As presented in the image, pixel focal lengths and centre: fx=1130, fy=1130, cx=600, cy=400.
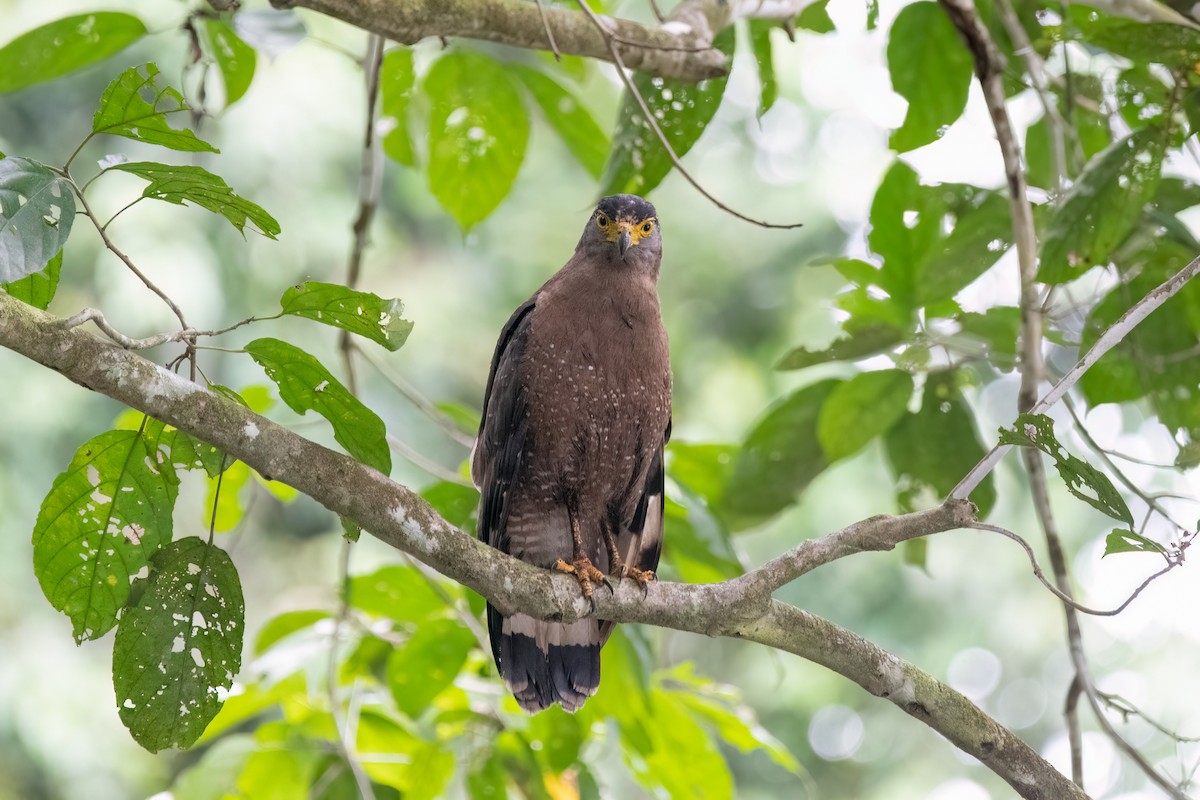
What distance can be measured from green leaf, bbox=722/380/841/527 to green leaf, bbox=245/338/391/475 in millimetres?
1589

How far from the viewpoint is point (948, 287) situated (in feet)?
10.4

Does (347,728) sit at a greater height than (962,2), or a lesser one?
lesser

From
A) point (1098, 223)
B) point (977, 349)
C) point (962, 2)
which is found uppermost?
point (962, 2)

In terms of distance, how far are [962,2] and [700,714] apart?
2297 millimetres

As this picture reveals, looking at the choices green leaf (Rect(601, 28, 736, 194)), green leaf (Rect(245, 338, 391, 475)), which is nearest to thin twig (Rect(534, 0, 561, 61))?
green leaf (Rect(601, 28, 736, 194))

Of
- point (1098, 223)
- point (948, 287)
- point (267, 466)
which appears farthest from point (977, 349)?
point (267, 466)

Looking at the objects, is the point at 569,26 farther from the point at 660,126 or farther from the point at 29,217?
the point at 29,217

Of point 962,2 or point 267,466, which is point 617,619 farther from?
point 962,2

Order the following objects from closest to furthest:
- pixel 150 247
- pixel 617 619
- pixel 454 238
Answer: pixel 617 619 < pixel 150 247 < pixel 454 238

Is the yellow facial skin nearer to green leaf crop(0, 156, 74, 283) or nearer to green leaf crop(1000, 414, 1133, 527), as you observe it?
green leaf crop(1000, 414, 1133, 527)

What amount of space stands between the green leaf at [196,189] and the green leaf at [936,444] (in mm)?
2112

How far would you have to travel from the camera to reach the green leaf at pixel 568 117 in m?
3.55

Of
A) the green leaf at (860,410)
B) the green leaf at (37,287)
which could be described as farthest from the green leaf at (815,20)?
the green leaf at (37,287)

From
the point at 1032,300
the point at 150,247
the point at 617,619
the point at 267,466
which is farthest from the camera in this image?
the point at 150,247
